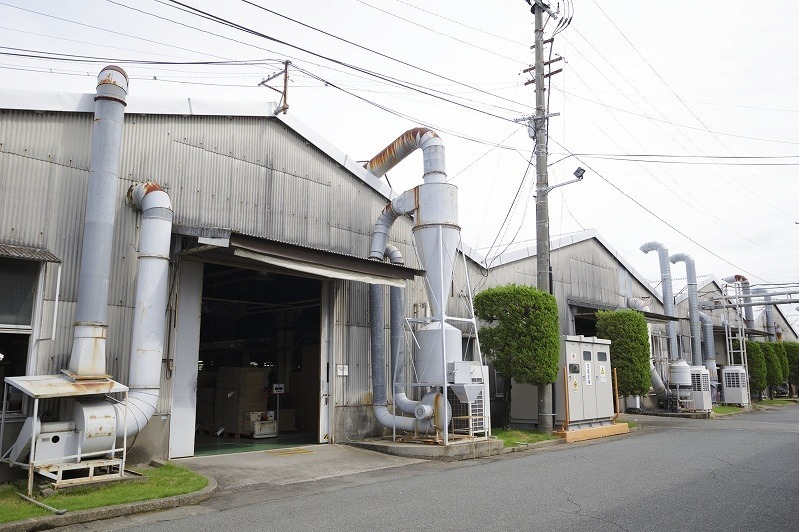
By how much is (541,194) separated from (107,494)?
14351 millimetres

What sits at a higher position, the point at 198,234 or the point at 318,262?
the point at 198,234

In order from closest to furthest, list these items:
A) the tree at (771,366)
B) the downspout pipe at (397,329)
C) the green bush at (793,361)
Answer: the downspout pipe at (397,329), the tree at (771,366), the green bush at (793,361)

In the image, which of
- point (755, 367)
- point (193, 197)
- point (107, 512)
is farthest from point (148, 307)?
point (755, 367)

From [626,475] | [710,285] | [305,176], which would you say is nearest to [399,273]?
[305,176]

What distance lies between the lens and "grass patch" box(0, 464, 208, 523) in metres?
7.72

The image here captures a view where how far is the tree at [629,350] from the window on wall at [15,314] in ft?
62.0

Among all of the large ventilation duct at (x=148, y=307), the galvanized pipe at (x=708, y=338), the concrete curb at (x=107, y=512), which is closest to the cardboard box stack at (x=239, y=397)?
the large ventilation duct at (x=148, y=307)

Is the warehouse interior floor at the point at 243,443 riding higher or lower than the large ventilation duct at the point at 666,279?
lower

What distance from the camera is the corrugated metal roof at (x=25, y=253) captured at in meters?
9.38

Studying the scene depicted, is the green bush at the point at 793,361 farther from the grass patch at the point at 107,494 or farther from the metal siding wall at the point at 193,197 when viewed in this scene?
the grass patch at the point at 107,494

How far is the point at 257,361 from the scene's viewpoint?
20.9 metres

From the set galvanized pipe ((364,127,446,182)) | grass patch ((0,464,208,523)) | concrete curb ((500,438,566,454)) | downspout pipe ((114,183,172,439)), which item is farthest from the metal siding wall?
concrete curb ((500,438,566,454))

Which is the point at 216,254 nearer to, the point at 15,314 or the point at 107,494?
the point at 15,314

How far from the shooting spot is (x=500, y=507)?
8.09 metres
